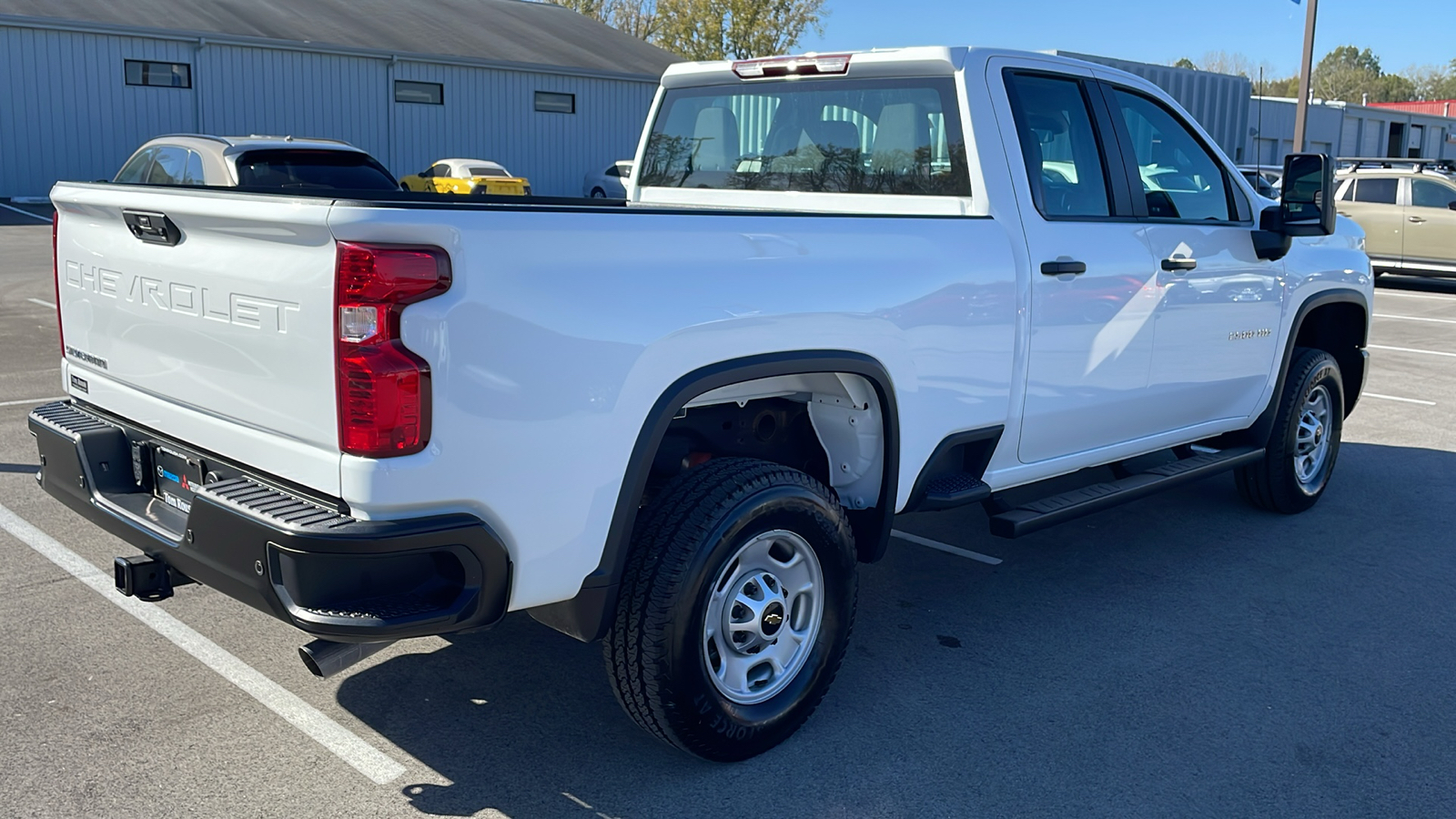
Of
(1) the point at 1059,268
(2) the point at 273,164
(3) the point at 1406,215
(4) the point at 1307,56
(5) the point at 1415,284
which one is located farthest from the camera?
(4) the point at 1307,56

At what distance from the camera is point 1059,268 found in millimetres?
4285

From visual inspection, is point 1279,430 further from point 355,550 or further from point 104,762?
point 104,762

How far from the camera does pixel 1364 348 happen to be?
6.56 meters

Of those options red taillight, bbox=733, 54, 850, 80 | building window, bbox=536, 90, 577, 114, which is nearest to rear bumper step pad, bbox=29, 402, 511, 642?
red taillight, bbox=733, 54, 850, 80

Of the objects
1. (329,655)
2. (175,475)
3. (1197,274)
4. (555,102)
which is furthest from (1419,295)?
(555,102)

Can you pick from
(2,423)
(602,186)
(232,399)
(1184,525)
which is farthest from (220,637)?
(602,186)

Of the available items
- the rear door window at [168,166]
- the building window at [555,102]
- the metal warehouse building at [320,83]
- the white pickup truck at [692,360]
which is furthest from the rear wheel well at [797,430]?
the building window at [555,102]

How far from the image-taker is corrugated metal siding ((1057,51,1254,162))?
30.7 metres

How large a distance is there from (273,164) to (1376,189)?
51.5 ft

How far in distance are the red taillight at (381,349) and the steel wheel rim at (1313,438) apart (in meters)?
4.94

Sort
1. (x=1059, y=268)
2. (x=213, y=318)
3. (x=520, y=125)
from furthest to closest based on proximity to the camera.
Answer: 1. (x=520, y=125)
2. (x=1059, y=268)
3. (x=213, y=318)

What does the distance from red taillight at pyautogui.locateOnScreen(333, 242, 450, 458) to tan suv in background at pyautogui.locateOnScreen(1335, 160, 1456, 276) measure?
702 inches

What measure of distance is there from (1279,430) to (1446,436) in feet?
10.5

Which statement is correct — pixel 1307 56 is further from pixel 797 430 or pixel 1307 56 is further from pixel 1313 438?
pixel 797 430
